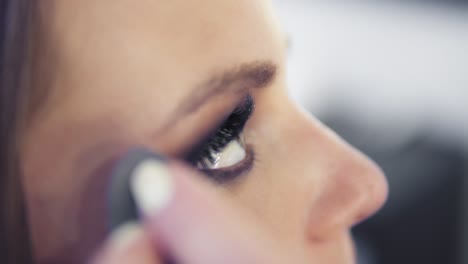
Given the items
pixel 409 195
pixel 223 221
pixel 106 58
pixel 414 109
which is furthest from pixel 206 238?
pixel 414 109

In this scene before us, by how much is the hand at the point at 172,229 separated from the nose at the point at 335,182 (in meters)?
0.09

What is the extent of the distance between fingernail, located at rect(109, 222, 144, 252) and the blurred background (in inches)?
27.9

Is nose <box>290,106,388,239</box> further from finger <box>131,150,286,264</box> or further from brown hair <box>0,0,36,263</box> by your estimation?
brown hair <box>0,0,36,263</box>

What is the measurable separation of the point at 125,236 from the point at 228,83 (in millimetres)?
114

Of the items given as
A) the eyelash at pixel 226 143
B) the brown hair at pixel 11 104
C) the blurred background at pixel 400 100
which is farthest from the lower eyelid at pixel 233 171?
the blurred background at pixel 400 100

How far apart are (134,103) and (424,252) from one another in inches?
35.2

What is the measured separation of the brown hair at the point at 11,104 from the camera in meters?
0.29

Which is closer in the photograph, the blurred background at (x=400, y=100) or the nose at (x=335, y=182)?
the nose at (x=335, y=182)

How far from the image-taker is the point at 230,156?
0.38 metres

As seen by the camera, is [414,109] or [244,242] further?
[414,109]

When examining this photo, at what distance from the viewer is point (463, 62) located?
1150 millimetres

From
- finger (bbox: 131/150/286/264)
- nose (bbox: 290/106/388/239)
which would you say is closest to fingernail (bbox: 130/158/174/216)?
finger (bbox: 131/150/286/264)

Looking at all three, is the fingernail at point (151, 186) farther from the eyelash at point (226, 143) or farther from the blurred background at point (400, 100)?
the blurred background at point (400, 100)

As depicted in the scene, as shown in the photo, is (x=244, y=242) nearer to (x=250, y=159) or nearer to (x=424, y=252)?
(x=250, y=159)
